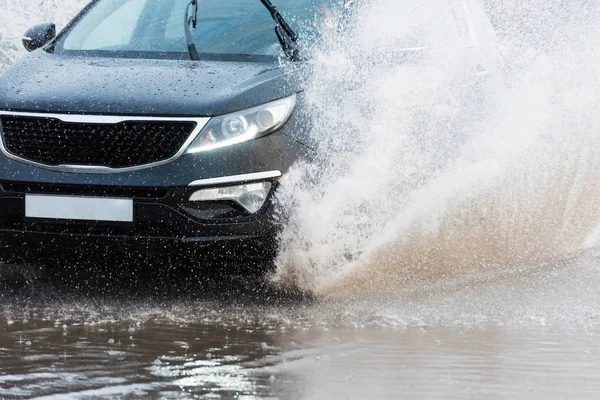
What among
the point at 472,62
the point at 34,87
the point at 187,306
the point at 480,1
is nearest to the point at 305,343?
the point at 187,306

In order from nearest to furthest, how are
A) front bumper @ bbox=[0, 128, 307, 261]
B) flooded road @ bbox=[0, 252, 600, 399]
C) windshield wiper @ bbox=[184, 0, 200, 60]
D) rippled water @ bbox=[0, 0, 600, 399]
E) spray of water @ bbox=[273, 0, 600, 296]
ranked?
flooded road @ bbox=[0, 252, 600, 399] → rippled water @ bbox=[0, 0, 600, 399] → front bumper @ bbox=[0, 128, 307, 261] → spray of water @ bbox=[273, 0, 600, 296] → windshield wiper @ bbox=[184, 0, 200, 60]

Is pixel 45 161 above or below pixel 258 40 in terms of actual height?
below

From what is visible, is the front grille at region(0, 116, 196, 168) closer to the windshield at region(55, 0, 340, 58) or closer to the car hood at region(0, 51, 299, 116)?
the car hood at region(0, 51, 299, 116)

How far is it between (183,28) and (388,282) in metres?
1.63

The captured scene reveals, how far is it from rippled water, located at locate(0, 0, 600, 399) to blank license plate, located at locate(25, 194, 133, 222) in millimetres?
274

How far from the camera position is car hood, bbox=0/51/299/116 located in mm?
5527

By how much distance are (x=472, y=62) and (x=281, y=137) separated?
187 cm

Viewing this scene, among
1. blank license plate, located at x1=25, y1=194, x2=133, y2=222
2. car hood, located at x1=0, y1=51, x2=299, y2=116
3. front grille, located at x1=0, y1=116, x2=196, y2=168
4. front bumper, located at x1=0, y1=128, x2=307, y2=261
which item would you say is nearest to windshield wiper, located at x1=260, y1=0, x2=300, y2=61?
car hood, located at x1=0, y1=51, x2=299, y2=116

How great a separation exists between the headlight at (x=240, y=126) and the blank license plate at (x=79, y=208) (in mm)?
367

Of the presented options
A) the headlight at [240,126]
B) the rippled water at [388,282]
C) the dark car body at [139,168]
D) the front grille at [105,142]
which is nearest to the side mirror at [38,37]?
the rippled water at [388,282]

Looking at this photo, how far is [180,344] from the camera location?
4.85 m

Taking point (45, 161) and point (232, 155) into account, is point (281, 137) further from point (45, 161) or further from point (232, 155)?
point (45, 161)

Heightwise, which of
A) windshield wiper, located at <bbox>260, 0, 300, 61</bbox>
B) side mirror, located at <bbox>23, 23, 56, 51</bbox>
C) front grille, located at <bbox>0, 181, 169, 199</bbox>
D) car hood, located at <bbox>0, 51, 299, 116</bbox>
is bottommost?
front grille, located at <bbox>0, 181, 169, 199</bbox>

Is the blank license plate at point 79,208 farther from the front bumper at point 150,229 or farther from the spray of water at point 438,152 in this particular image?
the spray of water at point 438,152
